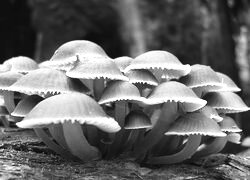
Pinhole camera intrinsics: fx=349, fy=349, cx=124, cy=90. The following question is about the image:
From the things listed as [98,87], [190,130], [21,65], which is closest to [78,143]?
[98,87]

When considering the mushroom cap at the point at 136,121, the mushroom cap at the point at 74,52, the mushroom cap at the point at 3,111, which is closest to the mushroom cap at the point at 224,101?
the mushroom cap at the point at 136,121

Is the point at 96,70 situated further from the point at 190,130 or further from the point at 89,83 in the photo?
the point at 190,130

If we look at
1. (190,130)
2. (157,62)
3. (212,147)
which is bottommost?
(212,147)

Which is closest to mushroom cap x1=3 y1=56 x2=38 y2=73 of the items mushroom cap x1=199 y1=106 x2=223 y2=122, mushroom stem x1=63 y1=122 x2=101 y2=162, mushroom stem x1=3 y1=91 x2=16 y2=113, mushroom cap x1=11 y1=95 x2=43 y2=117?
mushroom stem x1=3 y1=91 x2=16 y2=113

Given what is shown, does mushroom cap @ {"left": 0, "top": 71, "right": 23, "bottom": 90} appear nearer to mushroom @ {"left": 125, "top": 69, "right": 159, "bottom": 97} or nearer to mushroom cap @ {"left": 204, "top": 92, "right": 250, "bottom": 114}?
mushroom @ {"left": 125, "top": 69, "right": 159, "bottom": 97}

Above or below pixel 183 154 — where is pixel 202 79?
above

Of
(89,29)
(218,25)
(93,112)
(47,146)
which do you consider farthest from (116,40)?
(93,112)

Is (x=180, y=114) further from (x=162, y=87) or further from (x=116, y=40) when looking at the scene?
(x=116, y=40)

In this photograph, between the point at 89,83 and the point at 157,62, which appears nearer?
the point at 157,62
